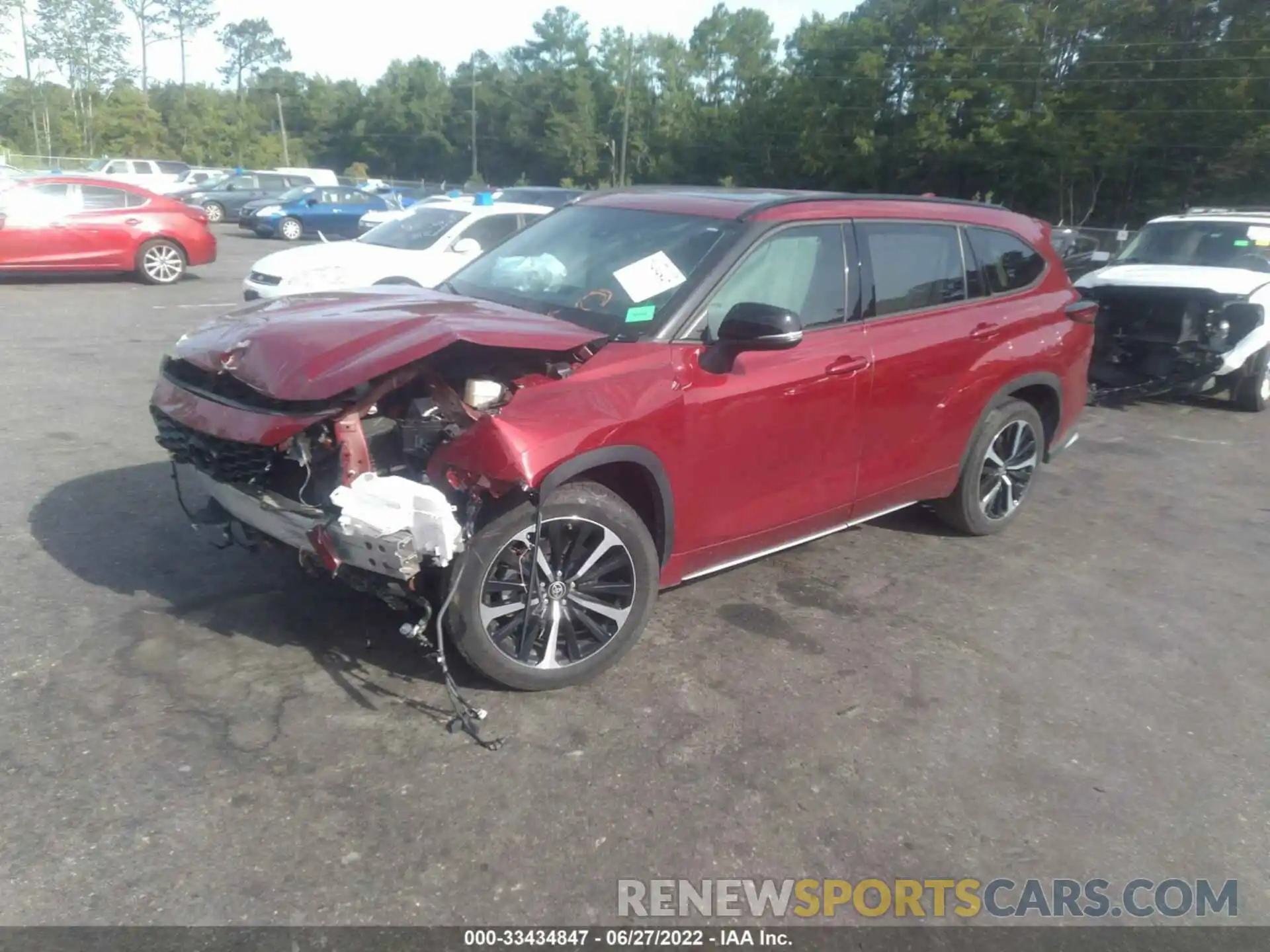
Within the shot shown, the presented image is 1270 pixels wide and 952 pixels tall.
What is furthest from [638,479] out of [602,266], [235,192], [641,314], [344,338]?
[235,192]

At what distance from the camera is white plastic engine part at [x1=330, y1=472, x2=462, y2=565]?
3438 millimetres

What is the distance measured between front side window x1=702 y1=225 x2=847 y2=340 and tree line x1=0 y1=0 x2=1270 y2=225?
3658 centimetres

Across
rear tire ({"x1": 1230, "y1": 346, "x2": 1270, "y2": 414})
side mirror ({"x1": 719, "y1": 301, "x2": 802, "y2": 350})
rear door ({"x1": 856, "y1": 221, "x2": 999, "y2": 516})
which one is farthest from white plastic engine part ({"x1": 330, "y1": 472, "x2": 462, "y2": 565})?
rear tire ({"x1": 1230, "y1": 346, "x2": 1270, "y2": 414})

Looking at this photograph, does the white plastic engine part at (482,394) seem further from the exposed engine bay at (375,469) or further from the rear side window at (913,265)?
the rear side window at (913,265)

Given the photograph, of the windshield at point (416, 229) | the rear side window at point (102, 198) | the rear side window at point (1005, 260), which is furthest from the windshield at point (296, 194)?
the rear side window at point (1005, 260)

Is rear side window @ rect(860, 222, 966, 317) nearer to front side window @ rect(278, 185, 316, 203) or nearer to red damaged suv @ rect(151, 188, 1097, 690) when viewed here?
red damaged suv @ rect(151, 188, 1097, 690)

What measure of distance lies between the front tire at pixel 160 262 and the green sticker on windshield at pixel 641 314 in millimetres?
13583

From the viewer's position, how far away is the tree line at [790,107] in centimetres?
3872

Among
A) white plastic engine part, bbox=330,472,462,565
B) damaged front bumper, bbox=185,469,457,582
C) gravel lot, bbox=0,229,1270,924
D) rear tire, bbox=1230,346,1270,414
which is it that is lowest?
gravel lot, bbox=0,229,1270,924

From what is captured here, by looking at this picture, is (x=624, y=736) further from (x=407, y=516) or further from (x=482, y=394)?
(x=482, y=394)

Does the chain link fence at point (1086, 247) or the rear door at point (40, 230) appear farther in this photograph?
the rear door at point (40, 230)

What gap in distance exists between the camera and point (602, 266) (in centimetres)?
472

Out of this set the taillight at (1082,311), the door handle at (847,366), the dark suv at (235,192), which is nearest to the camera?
the door handle at (847,366)

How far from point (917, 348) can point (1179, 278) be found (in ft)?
21.0
